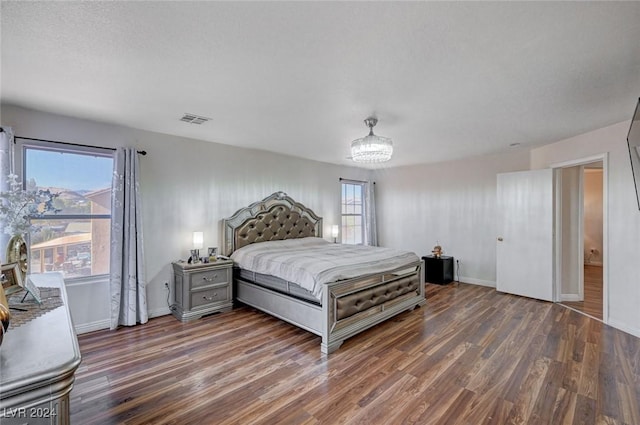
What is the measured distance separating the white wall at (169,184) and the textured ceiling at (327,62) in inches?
10.0

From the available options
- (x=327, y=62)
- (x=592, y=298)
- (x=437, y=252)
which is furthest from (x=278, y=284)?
(x=592, y=298)

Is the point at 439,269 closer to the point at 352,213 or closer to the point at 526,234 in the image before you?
the point at 526,234

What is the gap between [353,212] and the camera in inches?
271

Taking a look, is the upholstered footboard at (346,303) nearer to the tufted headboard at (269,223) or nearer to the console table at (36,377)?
the tufted headboard at (269,223)

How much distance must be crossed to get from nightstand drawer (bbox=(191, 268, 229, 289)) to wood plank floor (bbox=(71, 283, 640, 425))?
484 millimetres

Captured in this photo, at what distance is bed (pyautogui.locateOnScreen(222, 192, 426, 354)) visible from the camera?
3.04m

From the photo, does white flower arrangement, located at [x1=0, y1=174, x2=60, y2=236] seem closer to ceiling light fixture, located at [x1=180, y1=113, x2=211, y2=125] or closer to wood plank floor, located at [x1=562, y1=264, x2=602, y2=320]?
ceiling light fixture, located at [x1=180, y1=113, x2=211, y2=125]

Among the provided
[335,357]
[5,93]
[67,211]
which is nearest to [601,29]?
[335,357]

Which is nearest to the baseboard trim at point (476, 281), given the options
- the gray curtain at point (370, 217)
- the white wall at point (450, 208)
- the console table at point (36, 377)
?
the white wall at point (450, 208)

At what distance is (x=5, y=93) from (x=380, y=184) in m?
6.35

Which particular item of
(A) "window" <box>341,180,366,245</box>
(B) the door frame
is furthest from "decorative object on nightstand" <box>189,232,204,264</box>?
(B) the door frame

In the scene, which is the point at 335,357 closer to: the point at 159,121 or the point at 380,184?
the point at 159,121

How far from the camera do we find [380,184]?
7.23m

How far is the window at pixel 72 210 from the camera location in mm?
3166
